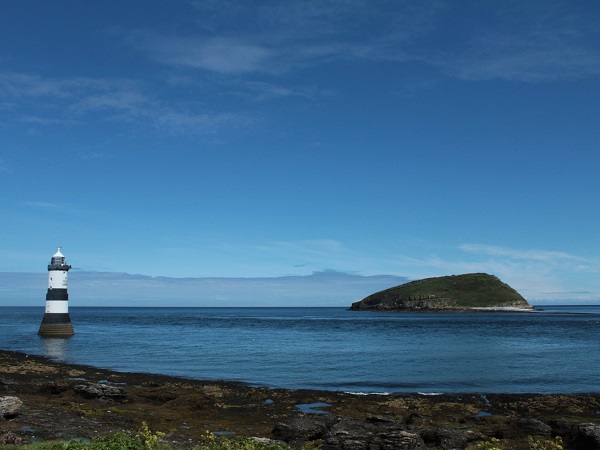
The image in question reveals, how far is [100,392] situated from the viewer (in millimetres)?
32125

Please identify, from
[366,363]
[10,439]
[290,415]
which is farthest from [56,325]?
[10,439]

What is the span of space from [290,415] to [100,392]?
11539 millimetres

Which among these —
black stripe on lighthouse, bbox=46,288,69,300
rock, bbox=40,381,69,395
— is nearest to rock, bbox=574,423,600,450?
rock, bbox=40,381,69,395

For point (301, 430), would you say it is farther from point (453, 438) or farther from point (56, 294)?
point (56, 294)

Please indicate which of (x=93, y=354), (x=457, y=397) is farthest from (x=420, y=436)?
(x=93, y=354)

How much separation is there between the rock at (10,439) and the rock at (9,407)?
4348 mm

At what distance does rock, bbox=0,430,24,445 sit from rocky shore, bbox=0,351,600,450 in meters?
0.04

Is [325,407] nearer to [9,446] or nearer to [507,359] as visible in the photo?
[9,446]

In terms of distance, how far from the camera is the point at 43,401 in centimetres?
3061

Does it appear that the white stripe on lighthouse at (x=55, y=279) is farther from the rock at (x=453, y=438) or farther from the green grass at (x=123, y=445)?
the rock at (x=453, y=438)

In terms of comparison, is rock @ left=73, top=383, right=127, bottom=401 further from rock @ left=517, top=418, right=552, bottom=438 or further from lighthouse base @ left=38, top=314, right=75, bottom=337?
lighthouse base @ left=38, top=314, right=75, bottom=337

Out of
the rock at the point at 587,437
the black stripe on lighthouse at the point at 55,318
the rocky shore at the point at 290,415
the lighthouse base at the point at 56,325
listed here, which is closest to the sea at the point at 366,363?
the lighthouse base at the point at 56,325

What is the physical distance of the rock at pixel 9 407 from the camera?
24016 mm

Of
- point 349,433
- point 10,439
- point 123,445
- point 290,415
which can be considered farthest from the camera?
point 290,415
